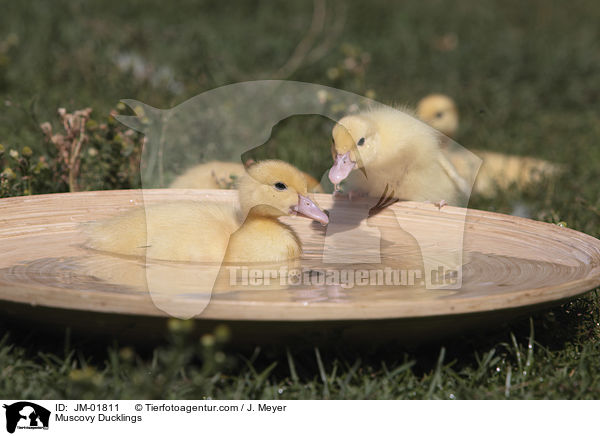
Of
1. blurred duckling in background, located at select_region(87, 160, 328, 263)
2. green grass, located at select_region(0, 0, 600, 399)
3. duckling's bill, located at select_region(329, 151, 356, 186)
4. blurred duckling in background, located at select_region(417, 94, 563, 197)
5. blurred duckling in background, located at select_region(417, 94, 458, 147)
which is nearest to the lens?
green grass, located at select_region(0, 0, 600, 399)

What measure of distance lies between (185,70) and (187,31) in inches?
75.8

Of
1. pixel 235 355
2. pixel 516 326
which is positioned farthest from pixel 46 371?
pixel 516 326

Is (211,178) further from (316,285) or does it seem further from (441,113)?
(441,113)

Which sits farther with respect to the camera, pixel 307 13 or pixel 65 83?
pixel 307 13

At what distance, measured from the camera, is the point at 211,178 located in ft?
13.0

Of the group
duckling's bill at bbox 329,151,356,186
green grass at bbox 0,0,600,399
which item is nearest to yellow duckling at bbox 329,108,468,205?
duckling's bill at bbox 329,151,356,186

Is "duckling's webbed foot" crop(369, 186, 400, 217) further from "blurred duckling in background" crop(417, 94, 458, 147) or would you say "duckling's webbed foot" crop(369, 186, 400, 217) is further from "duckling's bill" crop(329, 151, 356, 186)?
"blurred duckling in background" crop(417, 94, 458, 147)

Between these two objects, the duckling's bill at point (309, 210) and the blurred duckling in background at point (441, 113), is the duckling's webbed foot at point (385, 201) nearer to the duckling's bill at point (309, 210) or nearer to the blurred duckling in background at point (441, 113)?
the duckling's bill at point (309, 210)

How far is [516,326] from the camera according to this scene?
2756 mm

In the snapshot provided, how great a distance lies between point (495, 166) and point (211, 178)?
2.20 m

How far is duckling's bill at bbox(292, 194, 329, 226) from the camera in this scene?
2875 mm
